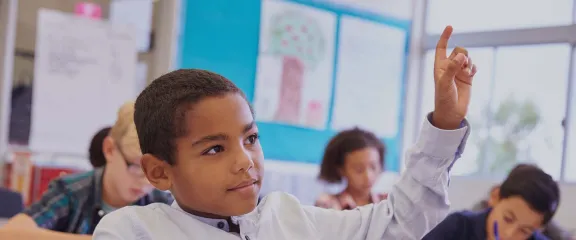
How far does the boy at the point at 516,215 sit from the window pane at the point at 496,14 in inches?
107

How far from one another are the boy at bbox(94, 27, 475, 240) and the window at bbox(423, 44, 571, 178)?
3.91 meters

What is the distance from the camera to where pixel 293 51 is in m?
5.22

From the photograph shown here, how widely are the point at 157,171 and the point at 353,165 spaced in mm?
2389

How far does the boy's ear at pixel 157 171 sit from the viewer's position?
1.21m

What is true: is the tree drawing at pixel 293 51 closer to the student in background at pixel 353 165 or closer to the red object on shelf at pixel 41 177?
the student in background at pixel 353 165

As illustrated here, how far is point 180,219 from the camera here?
1.21 m

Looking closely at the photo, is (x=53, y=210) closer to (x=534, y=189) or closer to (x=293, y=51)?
(x=534, y=189)

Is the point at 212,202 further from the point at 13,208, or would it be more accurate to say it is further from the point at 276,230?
the point at 13,208

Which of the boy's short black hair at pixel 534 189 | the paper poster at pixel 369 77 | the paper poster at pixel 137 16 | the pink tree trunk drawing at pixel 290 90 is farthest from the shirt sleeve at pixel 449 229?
the paper poster at pixel 369 77

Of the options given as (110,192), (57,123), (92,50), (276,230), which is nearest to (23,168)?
(57,123)

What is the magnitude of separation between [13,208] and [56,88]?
48.1 inches

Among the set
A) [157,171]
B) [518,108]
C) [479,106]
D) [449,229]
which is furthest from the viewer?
[479,106]

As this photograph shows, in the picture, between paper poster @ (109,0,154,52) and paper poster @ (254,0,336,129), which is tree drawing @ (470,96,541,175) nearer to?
paper poster @ (254,0,336,129)

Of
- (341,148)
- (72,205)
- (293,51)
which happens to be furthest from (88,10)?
(72,205)
